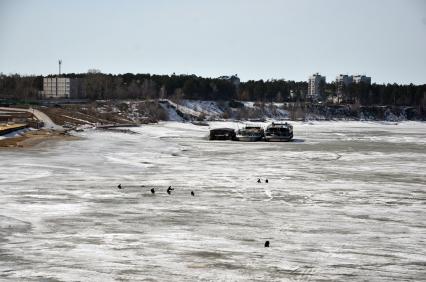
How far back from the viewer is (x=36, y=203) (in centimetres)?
1772

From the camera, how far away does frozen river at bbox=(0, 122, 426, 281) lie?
439 inches

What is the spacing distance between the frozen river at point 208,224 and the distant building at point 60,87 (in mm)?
141556

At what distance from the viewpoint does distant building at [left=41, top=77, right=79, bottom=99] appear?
167375 mm

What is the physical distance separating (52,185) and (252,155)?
64.0 ft

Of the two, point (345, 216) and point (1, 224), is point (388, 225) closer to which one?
point (345, 216)

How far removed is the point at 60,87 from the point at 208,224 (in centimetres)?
15989

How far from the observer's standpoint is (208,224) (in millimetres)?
15242

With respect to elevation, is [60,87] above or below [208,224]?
above

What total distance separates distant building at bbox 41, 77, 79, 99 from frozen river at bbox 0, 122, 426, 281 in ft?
464

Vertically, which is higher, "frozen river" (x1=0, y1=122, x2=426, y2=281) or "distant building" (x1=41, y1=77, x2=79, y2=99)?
"distant building" (x1=41, y1=77, x2=79, y2=99)

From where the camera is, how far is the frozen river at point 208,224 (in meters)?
11.1

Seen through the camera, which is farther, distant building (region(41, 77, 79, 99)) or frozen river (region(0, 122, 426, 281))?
distant building (region(41, 77, 79, 99))

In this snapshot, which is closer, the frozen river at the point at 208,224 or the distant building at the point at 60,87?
the frozen river at the point at 208,224

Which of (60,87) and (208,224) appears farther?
(60,87)
